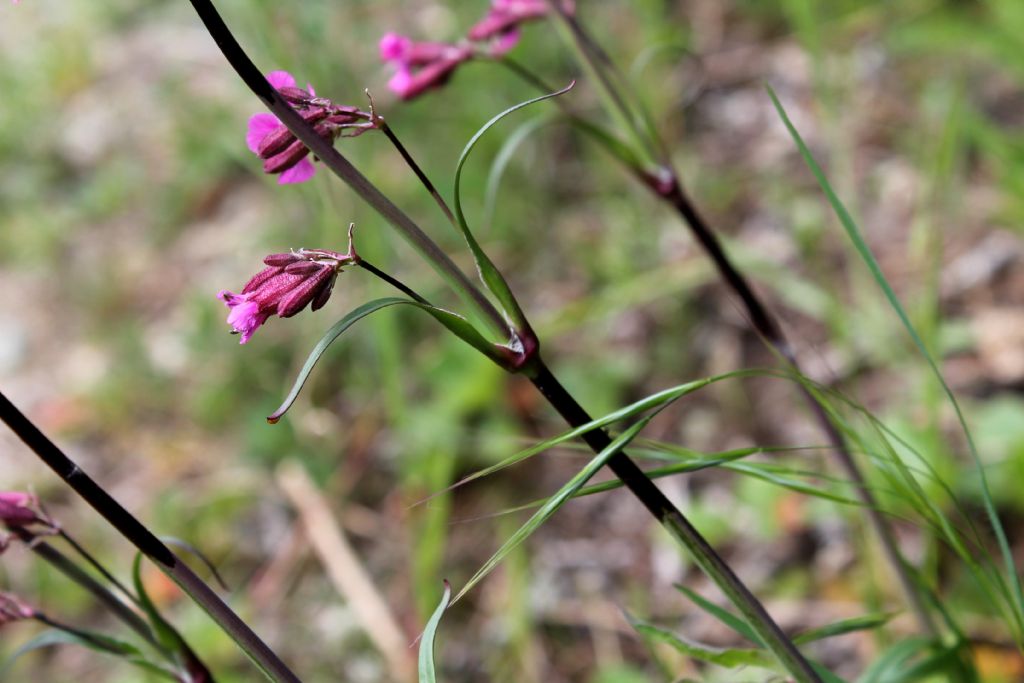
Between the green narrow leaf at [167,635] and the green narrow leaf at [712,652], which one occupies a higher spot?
the green narrow leaf at [167,635]

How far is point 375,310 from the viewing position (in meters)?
0.61

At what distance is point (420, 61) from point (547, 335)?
2.93 feet

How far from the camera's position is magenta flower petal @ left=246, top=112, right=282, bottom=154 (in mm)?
696

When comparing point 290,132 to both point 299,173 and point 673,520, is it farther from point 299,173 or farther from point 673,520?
point 673,520

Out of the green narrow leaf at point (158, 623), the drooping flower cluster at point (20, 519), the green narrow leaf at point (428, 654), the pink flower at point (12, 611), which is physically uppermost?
the drooping flower cluster at point (20, 519)

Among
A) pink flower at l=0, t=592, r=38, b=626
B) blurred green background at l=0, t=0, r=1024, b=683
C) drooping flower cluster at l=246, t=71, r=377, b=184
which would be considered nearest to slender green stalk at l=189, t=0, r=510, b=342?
drooping flower cluster at l=246, t=71, r=377, b=184

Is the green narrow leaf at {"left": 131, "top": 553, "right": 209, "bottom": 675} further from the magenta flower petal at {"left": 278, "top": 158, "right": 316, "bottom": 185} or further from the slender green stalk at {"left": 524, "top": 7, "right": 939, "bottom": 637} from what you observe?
the slender green stalk at {"left": 524, "top": 7, "right": 939, "bottom": 637}

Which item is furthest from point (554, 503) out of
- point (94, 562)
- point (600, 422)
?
point (94, 562)

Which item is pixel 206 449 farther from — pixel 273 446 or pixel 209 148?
pixel 209 148

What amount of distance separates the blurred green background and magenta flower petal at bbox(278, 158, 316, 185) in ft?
2.14

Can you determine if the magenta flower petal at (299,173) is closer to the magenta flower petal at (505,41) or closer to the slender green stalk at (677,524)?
the slender green stalk at (677,524)

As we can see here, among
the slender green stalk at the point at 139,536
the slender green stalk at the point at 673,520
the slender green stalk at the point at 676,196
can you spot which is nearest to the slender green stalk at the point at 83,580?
the slender green stalk at the point at 139,536

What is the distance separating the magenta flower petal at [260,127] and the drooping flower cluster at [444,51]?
0.41m

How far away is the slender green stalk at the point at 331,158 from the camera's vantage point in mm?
581
